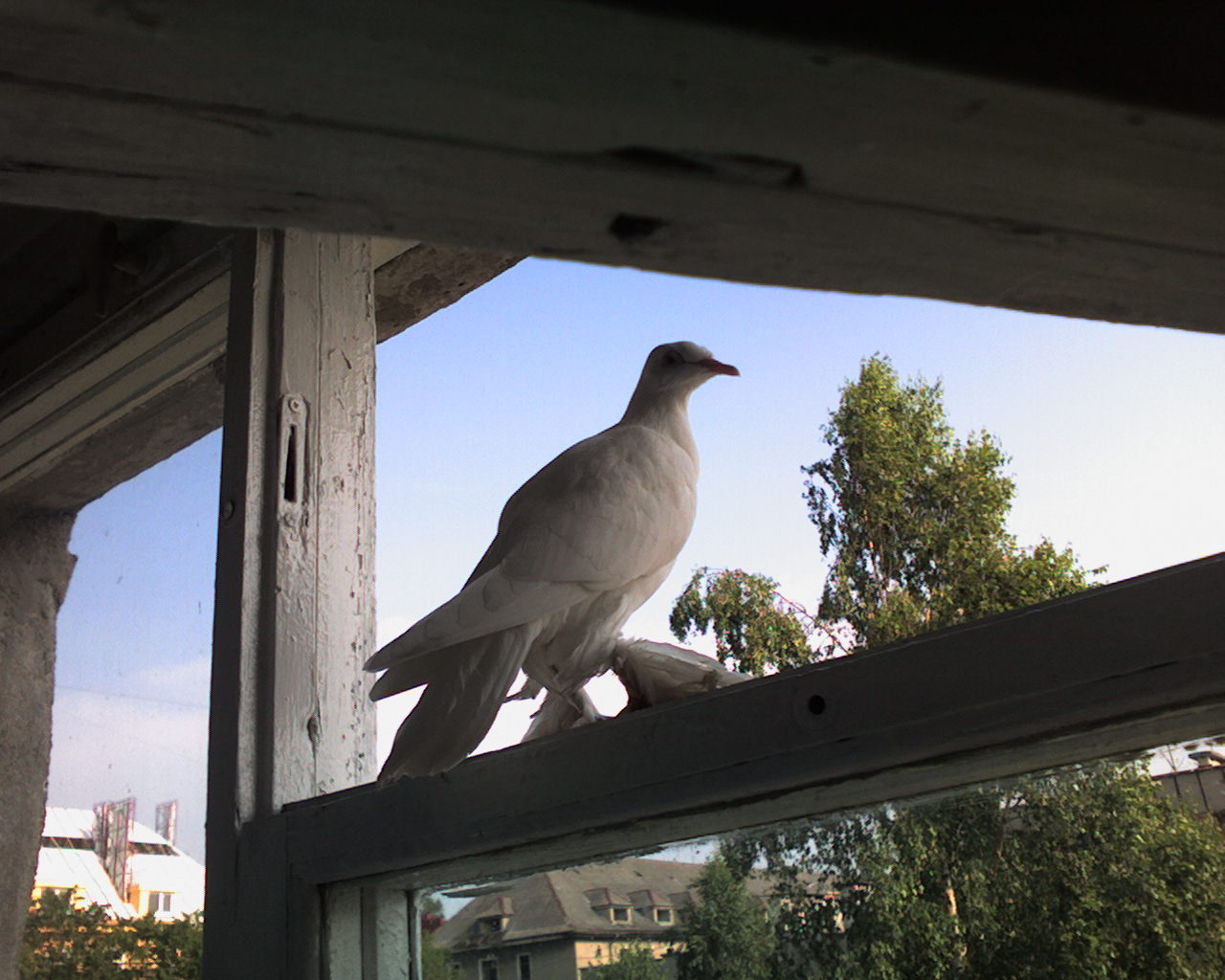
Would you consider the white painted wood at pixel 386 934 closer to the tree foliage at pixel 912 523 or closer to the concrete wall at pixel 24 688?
the concrete wall at pixel 24 688

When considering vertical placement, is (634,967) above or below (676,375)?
below

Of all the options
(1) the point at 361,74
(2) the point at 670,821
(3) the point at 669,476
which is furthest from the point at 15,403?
(1) the point at 361,74

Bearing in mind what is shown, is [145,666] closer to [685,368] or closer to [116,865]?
[116,865]

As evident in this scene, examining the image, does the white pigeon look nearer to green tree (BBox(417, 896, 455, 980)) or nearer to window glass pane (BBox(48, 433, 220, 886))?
green tree (BBox(417, 896, 455, 980))

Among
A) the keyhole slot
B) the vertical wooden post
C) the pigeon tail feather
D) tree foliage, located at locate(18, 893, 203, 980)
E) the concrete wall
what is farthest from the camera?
the concrete wall

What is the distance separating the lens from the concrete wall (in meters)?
1.56

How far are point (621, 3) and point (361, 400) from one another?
1.10m

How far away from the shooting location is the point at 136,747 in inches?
57.5

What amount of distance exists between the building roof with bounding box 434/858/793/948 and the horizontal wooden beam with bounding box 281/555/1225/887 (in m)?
0.03

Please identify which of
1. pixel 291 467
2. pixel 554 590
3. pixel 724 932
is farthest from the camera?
pixel 291 467

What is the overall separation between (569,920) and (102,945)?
0.85m

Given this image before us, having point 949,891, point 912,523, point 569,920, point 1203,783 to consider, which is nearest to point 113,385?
point 569,920

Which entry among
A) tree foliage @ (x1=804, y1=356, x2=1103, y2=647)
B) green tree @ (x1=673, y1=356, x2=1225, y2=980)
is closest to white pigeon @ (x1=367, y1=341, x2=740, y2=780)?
green tree @ (x1=673, y1=356, x2=1225, y2=980)

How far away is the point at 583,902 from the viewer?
2.90 ft
